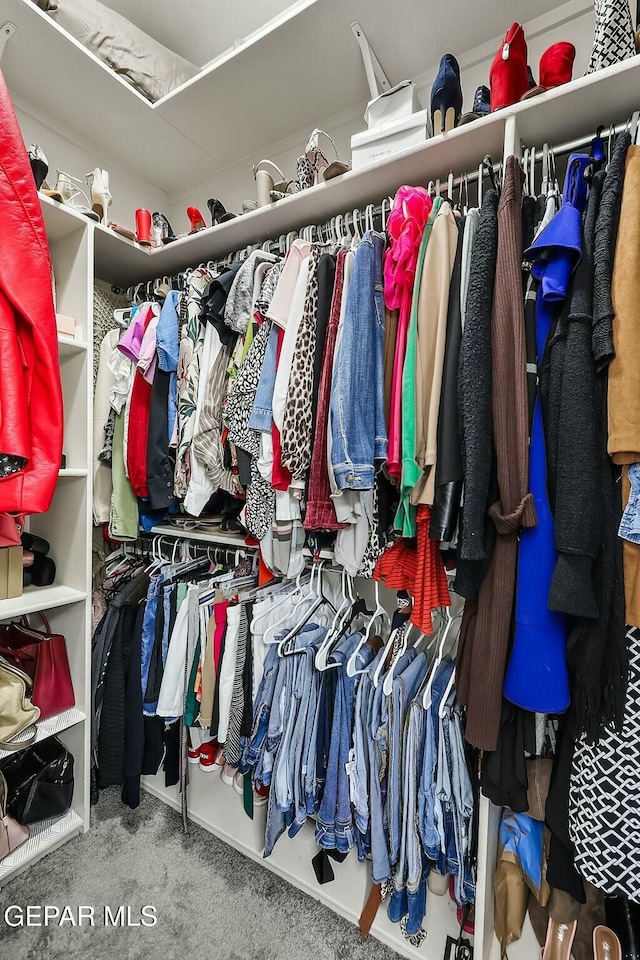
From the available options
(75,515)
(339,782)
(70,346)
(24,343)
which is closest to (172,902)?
(339,782)

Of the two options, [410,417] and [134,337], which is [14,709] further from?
[410,417]

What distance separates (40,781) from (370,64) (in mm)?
2586

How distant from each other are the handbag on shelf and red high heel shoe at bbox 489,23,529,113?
2.36 m

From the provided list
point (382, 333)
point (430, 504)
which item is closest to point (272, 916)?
point (430, 504)

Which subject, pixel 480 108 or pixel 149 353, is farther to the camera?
pixel 149 353

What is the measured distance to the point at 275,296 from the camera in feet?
3.92

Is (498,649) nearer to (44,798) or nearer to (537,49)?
(44,798)

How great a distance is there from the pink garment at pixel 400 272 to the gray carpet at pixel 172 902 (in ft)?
4.72

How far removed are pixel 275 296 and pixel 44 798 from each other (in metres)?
1.76

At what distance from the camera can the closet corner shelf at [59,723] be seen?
4.71ft

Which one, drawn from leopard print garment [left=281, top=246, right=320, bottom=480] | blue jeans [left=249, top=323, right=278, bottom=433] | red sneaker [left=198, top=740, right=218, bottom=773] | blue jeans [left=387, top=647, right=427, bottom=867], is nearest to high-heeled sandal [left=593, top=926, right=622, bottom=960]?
blue jeans [left=387, top=647, right=427, bottom=867]

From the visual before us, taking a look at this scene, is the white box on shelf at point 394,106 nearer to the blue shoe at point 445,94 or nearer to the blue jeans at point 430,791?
the blue shoe at point 445,94

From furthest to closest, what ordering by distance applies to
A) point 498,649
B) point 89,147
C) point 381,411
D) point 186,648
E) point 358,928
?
point 89,147 → point 186,648 → point 358,928 → point 381,411 → point 498,649

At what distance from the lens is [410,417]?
0.98m
